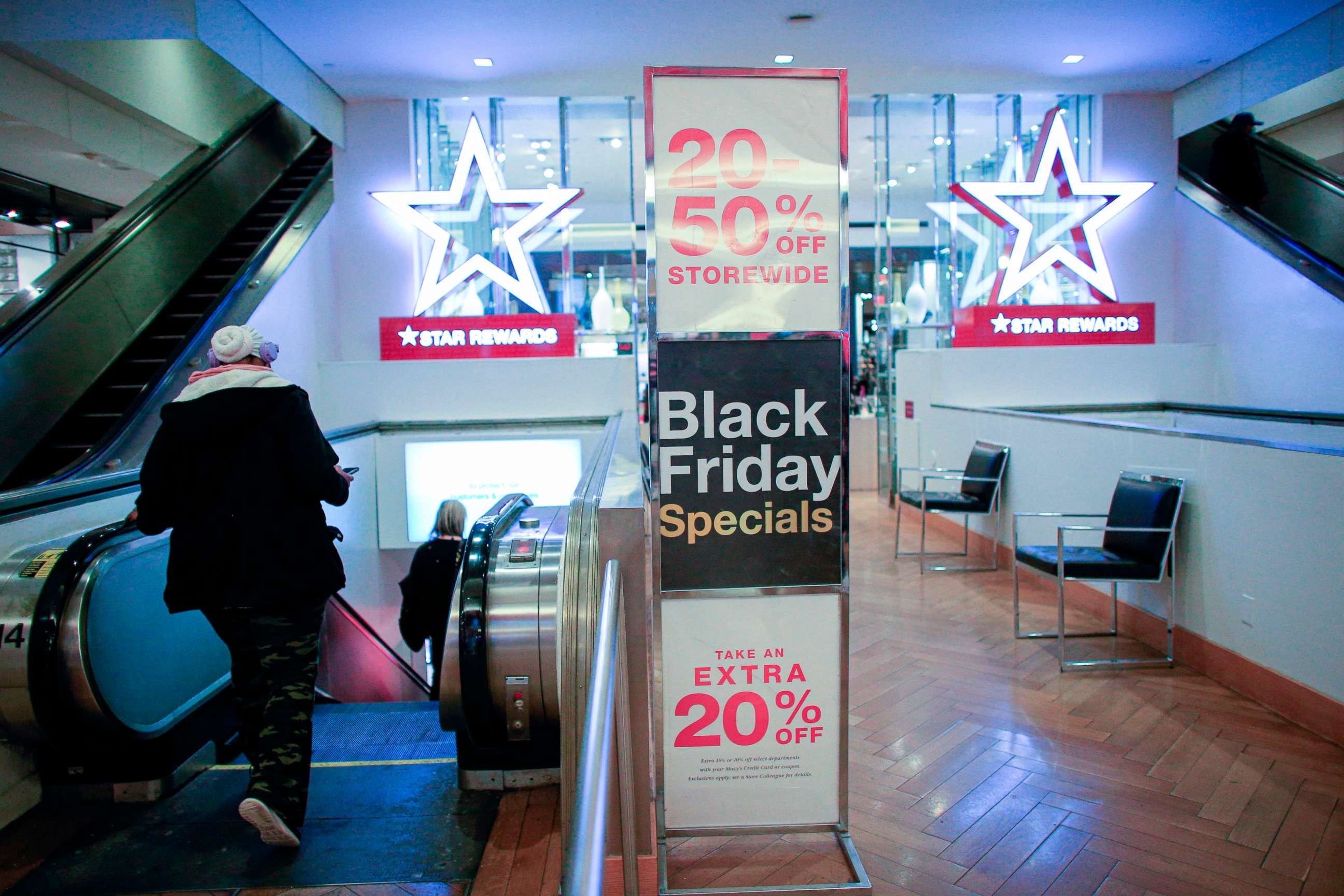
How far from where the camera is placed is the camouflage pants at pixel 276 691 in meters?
2.39

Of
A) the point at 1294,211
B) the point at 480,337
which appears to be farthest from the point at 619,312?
the point at 1294,211

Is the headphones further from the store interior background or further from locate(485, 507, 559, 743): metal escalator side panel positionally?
the store interior background

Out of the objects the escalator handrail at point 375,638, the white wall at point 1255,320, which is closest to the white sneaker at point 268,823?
the escalator handrail at point 375,638

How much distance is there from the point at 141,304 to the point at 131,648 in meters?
3.43

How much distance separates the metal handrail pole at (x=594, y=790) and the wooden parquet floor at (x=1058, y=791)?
1.14 m

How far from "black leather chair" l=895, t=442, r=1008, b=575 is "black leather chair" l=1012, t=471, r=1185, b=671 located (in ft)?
5.23

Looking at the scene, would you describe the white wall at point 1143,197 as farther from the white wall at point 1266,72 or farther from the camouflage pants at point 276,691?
the camouflage pants at point 276,691

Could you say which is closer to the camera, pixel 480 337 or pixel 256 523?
pixel 256 523

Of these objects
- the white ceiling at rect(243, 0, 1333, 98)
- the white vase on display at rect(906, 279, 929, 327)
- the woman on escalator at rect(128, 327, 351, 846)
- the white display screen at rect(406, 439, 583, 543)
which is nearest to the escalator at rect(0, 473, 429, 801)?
the woman on escalator at rect(128, 327, 351, 846)

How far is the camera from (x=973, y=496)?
6.12 m

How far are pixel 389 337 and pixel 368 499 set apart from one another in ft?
4.55

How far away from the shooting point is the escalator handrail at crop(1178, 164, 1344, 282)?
6660mm

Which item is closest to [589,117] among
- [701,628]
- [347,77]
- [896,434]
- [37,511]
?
[347,77]

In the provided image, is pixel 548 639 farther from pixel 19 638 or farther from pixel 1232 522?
pixel 1232 522
